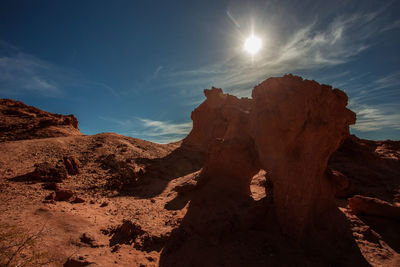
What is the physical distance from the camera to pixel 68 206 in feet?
22.3

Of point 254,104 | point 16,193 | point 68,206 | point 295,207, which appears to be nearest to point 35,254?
point 68,206

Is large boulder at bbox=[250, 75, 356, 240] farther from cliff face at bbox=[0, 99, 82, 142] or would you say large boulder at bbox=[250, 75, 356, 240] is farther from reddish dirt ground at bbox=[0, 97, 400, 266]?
cliff face at bbox=[0, 99, 82, 142]

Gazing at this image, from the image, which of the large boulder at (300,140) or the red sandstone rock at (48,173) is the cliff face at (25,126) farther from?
the large boulder at (300,140)

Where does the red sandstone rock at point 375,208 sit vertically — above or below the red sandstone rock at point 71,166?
Answer: below

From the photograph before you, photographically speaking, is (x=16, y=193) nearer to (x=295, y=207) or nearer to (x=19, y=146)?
(x=19, y=146)

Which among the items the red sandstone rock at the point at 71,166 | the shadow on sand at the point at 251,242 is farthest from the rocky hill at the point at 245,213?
the red sandstone rock at the point at 71,166

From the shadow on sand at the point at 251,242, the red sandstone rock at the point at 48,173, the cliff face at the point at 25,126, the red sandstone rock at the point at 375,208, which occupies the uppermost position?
the cliff face at the point at 25,126

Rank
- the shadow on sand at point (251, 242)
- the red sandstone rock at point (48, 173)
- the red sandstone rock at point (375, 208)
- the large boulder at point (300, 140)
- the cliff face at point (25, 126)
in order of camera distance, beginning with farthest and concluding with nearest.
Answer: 1. the cliff face at point (25, 126)
2. the red sandstone rock at point (48, 173)
3. the red sandstone rock at point (375, 208)
4. the large boulder at point (300, 140)
5. the shadow on sand at point (251, 242)

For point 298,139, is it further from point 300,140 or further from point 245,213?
point 245,213

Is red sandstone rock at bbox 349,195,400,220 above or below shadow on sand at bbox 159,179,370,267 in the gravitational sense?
above

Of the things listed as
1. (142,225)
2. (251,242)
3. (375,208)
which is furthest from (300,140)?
(142,225)

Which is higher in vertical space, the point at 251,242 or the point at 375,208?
the point at 375,208

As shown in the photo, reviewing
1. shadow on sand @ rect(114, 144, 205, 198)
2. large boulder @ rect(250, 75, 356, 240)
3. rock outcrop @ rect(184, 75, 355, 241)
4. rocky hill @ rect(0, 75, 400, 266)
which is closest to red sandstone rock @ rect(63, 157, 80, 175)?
rocky hill @ rect(0, 75, 400, 266)

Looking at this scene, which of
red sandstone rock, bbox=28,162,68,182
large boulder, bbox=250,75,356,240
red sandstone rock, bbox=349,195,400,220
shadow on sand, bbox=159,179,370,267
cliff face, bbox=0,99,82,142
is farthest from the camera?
cliff face, bbox=0,99,82,142
